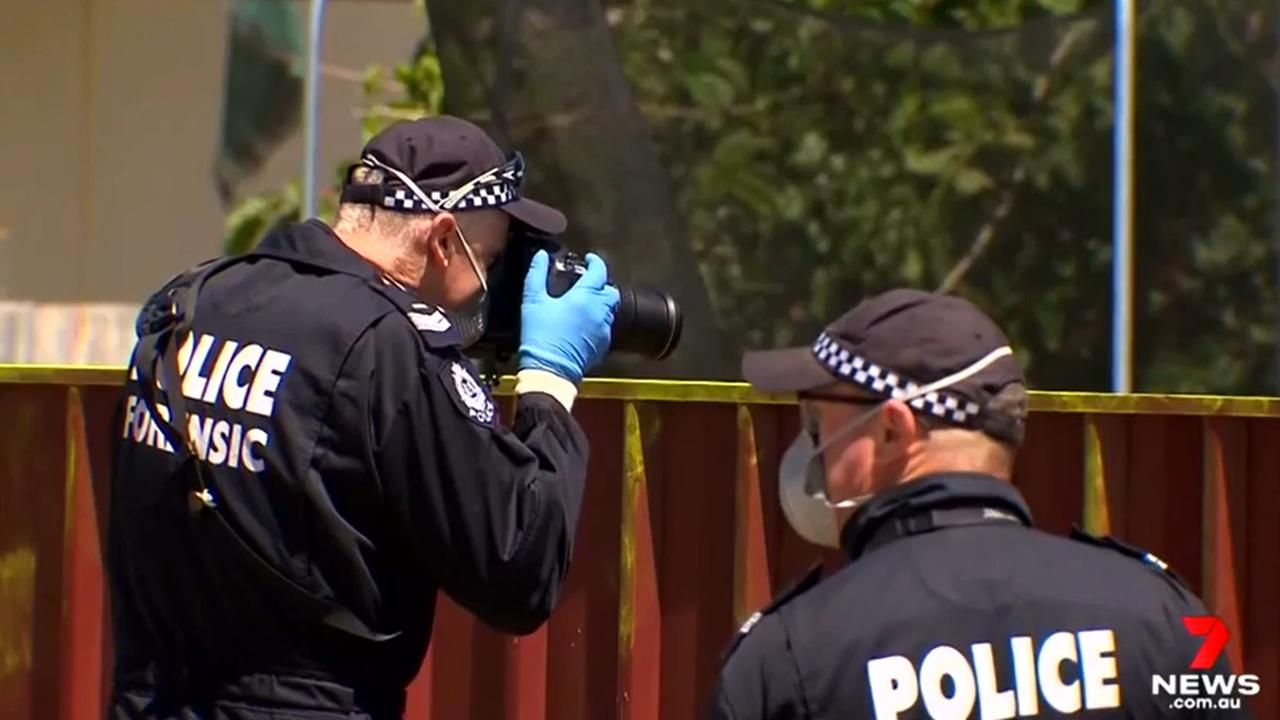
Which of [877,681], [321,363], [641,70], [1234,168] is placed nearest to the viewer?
[877,681]

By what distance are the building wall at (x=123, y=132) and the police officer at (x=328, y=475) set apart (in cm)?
588

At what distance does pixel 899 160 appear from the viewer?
4.94 m

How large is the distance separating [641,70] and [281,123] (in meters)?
3.68

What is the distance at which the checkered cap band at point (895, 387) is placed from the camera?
6.21 feet

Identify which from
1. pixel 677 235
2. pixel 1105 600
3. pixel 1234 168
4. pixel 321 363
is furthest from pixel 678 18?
pixel 1105 600

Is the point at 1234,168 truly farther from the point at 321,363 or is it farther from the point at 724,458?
the point at 321,363

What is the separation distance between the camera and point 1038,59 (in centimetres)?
464

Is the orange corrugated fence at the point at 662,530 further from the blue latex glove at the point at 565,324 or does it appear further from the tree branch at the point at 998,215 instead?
the tree branch at the point at 998,215

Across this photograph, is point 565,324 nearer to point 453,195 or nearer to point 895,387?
point 453,195

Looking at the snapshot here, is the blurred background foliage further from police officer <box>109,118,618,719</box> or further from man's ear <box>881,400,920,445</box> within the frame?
man's ear <box>881,400,920,445</box>

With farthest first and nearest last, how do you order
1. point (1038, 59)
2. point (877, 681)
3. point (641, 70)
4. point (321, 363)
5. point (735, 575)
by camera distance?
point (641, 70), point (1038, 59), point (735, 575), point (321, 363), point (877, 681)

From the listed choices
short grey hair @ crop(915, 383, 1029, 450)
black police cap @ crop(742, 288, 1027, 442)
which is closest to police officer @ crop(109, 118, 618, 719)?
black police cap @ crop(742, 288, 1027, 442)

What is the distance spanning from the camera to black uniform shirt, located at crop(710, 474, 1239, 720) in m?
1.79

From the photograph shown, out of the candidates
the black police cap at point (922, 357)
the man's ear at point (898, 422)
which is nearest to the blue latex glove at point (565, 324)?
the black police cap at point (922, 357)
